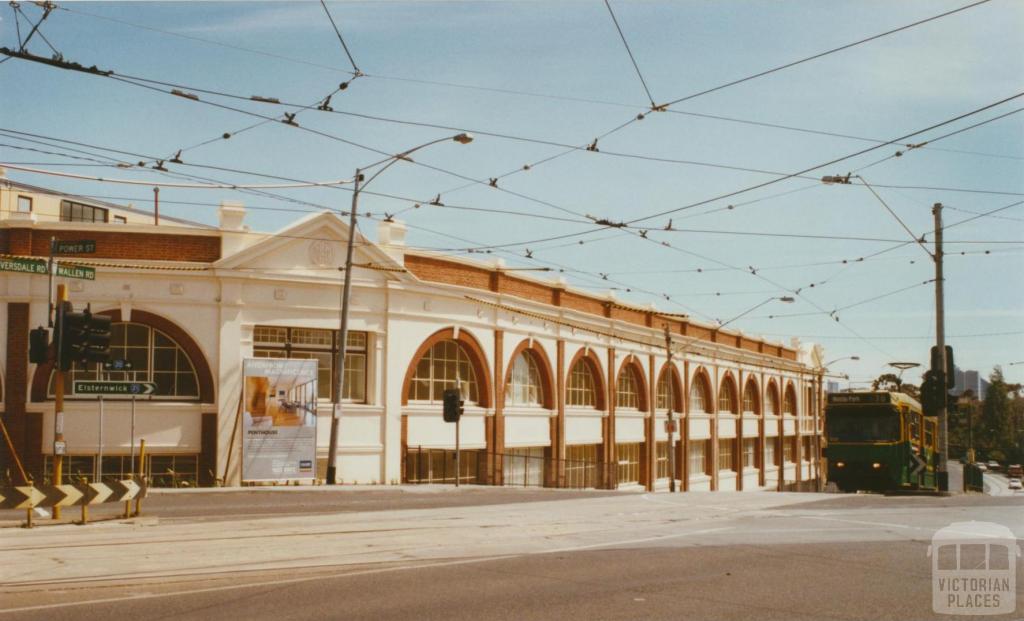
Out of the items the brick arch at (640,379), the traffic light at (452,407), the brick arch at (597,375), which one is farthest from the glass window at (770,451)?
the traffic light at (452,407)

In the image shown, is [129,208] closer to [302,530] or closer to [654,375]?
[654,375]

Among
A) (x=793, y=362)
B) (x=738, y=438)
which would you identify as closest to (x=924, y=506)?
(x=738, y=438)

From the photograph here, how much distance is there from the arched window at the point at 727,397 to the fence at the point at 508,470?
16.6 meters

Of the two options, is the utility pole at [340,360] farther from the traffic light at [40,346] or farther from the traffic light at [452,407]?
the traffic light at [40,346]

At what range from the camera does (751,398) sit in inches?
2491

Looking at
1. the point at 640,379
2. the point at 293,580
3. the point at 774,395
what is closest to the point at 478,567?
the point at 293,580

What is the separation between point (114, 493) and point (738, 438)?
46.8 meters

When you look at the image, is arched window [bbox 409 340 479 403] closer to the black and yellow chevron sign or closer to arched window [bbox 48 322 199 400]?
arched window [bbox 48 322 199 400]

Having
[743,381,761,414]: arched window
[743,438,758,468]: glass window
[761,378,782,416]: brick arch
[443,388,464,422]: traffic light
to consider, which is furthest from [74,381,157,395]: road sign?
[761,378,782,416]: brick arch

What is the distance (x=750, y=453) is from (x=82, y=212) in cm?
4397

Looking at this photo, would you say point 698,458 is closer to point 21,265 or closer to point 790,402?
point 790,402

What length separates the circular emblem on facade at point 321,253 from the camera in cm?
3092

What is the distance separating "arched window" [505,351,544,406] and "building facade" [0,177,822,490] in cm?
8

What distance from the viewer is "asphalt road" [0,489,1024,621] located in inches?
389
